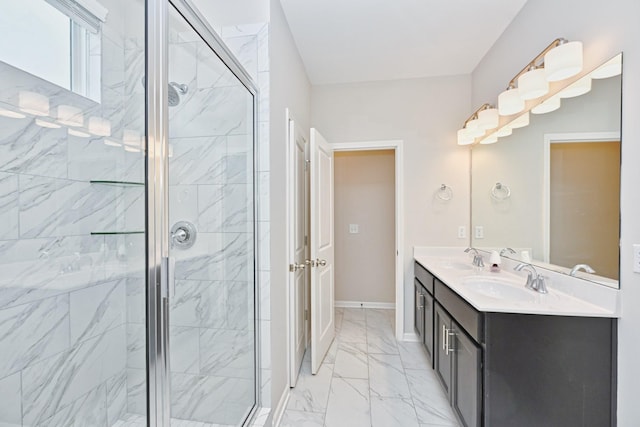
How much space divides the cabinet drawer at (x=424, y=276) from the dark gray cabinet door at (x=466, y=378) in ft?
1.92

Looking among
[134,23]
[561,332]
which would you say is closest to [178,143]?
[134,23]

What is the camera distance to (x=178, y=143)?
126cm

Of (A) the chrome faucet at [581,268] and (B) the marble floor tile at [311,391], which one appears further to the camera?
(B) the marble floor tile at [311,391]

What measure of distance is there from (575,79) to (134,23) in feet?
6.93

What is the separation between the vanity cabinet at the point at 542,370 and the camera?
1311 millimetres

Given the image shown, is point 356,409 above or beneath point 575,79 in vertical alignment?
beneath

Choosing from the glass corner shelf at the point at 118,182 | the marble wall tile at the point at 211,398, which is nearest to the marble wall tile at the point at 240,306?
the marble wall tile at the point at 211,398

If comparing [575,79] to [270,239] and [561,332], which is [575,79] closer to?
[561,332]

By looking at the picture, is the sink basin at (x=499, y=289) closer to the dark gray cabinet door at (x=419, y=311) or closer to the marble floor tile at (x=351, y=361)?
the dark gray cabinet door at (x=419, y=311)

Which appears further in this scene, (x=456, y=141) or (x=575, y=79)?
(x=456, y=141)

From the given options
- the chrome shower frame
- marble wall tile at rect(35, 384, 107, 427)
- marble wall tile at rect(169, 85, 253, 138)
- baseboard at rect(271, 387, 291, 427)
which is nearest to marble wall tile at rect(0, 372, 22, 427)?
marble wall tile at rect(35, 384, 107, 427)

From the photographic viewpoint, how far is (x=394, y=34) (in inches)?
93.4

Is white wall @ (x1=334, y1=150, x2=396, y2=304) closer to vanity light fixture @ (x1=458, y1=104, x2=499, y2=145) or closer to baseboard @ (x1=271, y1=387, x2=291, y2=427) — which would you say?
vanity light fixture @ (x1=458, y1=104, x2=499, y2=145)

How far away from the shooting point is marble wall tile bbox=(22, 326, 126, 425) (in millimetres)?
1062
